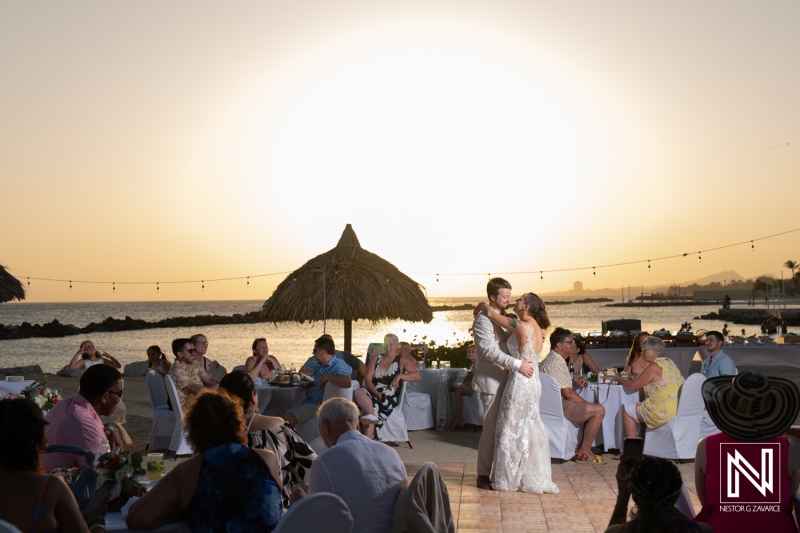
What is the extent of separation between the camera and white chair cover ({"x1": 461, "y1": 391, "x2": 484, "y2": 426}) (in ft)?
35.8

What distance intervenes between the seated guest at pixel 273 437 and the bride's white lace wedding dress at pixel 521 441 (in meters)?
2.85

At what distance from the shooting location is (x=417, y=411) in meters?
11.0

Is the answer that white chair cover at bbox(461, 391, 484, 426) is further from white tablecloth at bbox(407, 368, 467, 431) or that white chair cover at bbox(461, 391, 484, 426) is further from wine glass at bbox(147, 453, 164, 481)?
wine glass at bbox(147, 453, 164, 481)

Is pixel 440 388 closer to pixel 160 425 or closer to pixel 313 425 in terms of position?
pixel 313 425

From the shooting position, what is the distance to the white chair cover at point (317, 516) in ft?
9.83

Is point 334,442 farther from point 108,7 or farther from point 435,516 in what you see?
point 108,7

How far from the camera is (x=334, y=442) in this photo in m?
3.92

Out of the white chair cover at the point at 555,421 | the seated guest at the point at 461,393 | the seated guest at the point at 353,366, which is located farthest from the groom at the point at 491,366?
the seated guest at the point at 461,393

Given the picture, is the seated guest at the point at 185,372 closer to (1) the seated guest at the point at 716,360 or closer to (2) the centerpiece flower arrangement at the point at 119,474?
(2) the centerpiece flower arrangement at the point at 119,474

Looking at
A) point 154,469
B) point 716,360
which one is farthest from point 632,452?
point 716,360

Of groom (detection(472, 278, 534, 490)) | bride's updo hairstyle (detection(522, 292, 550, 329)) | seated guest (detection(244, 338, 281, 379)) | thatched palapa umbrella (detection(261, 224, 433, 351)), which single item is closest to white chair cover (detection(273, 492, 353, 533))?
groom (detection(472, 278, 534, 490))

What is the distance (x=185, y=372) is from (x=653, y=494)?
23.0 feet

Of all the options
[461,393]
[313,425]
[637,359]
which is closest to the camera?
[313,425]

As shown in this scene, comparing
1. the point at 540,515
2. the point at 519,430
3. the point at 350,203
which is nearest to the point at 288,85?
the point at 350,203
